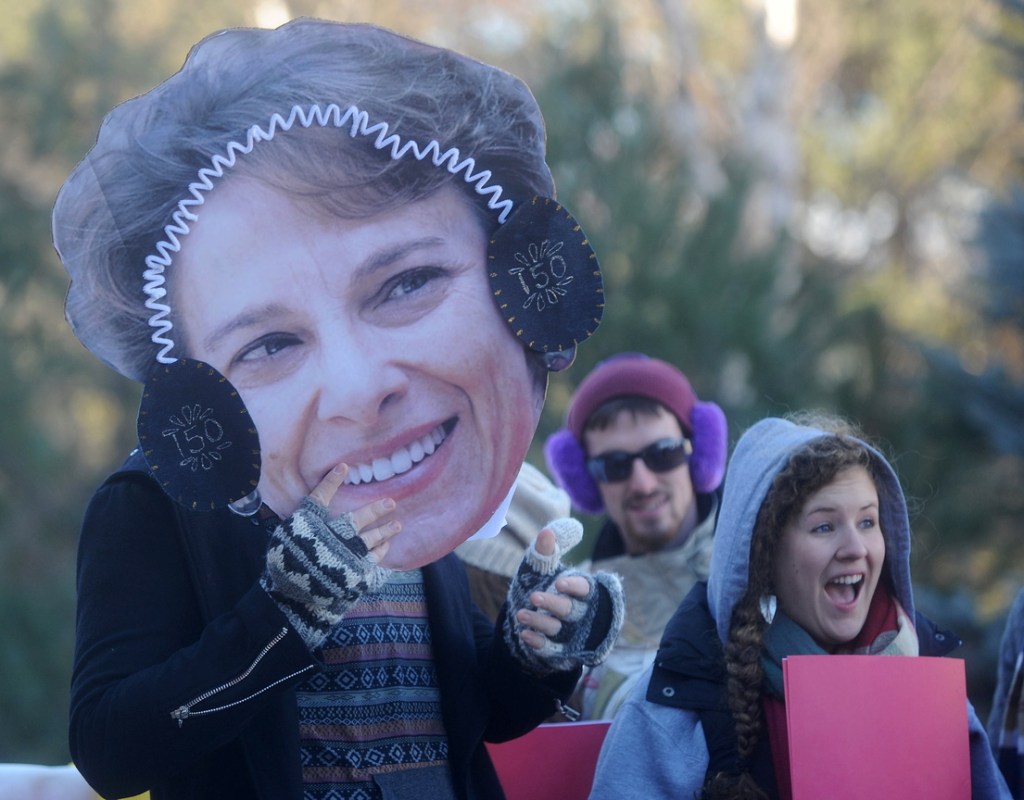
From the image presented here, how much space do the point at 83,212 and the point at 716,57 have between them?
16.6 metres

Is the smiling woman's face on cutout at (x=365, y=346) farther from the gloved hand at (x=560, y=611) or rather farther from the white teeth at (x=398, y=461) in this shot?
the gloved hand at (x=560, y=611)

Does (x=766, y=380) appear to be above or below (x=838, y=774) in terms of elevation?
above

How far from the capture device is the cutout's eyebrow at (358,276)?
5.74 feet

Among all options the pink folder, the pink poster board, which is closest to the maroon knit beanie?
the pink folder

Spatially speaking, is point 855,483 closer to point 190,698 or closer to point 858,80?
point 190,698

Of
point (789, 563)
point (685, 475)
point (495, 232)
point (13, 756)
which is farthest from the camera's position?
point (13, 756)

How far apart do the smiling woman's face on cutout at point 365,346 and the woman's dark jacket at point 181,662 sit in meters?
0.13

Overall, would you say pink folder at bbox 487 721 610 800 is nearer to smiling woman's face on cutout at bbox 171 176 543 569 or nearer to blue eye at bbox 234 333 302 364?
smiling woman's face on cutout at bbox 171 176 543 569

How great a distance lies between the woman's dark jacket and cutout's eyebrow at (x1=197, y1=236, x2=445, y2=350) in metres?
0.20

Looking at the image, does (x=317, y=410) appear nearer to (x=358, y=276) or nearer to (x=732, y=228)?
(x=358, y=276)

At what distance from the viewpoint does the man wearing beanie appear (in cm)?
320

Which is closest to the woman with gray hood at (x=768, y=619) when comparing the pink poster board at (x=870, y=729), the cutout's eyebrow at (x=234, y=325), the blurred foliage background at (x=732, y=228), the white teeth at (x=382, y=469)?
the pink poster board at (x=870, y=729)

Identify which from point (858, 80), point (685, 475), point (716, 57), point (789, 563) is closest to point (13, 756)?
point (685, 475)

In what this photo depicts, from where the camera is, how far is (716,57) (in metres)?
17.5
